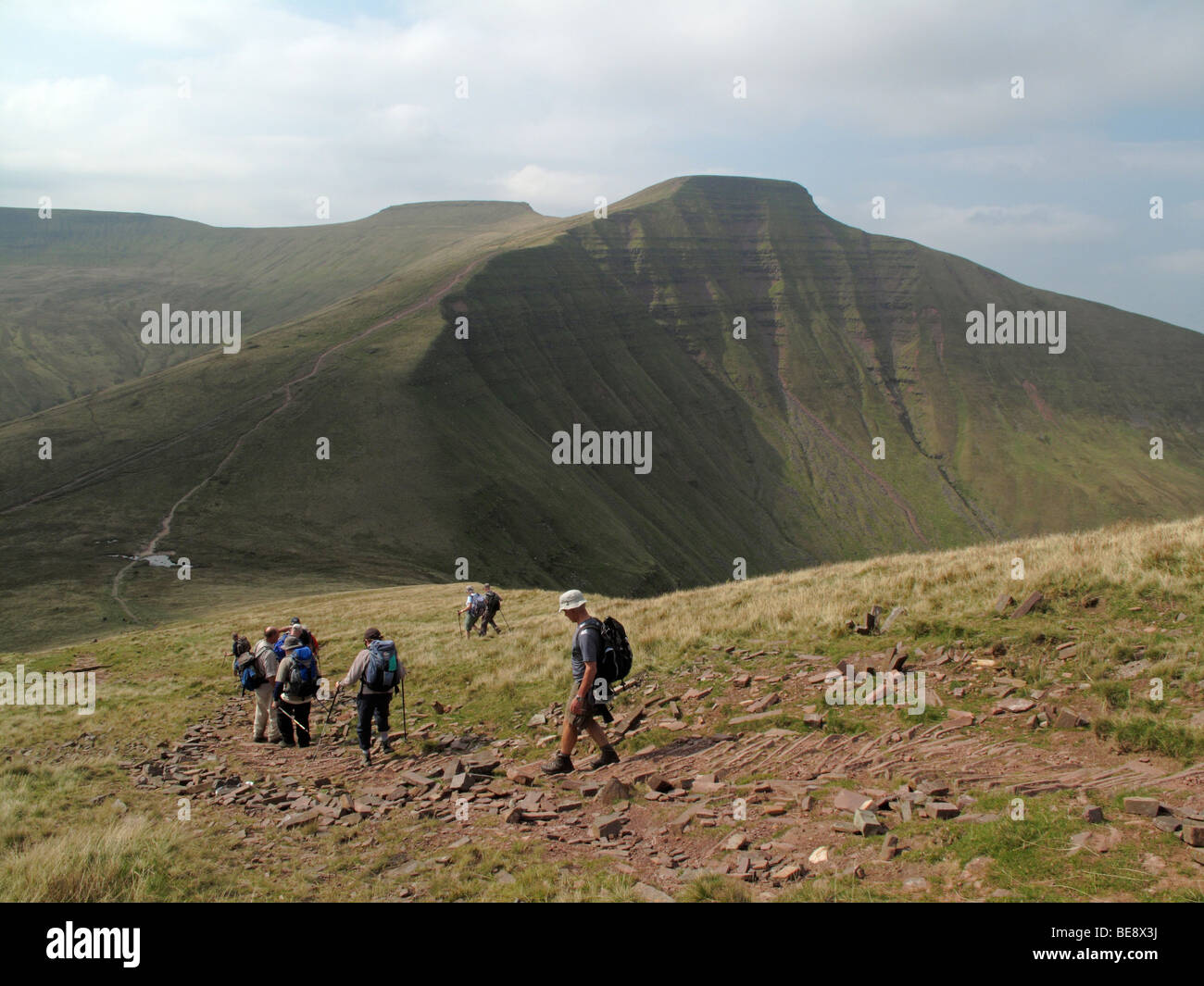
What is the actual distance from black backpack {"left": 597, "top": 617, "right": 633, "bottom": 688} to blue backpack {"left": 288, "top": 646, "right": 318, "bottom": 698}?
19.5ft

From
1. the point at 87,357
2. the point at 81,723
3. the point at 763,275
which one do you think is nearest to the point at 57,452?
the point at 81,723

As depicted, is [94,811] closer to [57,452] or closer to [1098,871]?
[1098,871]

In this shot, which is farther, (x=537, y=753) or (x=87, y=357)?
(x=87, y=357)

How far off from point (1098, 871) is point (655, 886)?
310 centimetres

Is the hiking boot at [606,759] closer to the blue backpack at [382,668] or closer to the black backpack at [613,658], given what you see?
the black backpack at [613,658]

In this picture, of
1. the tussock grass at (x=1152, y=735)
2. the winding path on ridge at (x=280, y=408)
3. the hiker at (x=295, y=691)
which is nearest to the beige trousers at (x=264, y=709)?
the hiker at (x=295, y=691)

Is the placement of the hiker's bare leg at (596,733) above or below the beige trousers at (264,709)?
above

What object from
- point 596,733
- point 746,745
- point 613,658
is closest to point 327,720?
point 596,733

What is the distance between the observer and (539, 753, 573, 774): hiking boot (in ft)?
31.0

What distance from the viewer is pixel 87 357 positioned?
155250 millimetres

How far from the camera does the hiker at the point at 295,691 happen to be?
12.9 metres

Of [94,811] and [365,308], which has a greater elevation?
[365,308]

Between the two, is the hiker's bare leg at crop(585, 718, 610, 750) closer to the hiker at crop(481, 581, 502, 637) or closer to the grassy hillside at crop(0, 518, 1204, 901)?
the grassy hillside at crop(0, 518, 1204, 901)

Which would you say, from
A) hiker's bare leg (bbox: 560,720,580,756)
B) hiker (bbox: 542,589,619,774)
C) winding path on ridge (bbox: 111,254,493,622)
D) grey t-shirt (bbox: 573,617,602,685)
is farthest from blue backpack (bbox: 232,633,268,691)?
winding path on ridge (bbox: 111,254,493,622)
